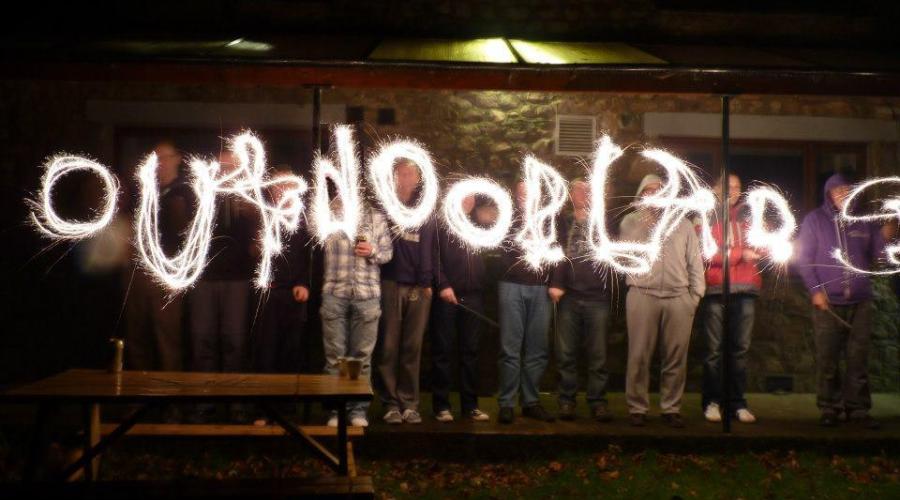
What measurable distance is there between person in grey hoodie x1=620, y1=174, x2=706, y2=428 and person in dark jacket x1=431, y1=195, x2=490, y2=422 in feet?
4.32

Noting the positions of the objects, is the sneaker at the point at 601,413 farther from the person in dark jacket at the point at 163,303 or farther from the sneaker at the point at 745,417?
the person in dark jacket at the point at 163,303

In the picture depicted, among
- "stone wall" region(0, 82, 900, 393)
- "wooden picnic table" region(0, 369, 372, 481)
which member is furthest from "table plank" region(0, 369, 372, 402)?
"stone wall" region(0, 82, 900, 393)

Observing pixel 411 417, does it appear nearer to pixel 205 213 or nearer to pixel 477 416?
pixel 477 416

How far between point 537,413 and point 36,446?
386 cm

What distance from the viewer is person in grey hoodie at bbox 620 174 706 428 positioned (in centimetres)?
702

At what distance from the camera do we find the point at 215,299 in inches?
269

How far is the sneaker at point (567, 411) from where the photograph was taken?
7074 mm

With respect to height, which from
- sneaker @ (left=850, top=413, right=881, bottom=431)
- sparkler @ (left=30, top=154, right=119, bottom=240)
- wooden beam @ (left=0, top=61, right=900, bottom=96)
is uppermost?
wooden beam @ (left=0, top=61, right=900, bottom=96)

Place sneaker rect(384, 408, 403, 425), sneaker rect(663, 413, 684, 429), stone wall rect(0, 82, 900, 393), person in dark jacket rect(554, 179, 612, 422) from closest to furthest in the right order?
1. sneaker rect(384, 408, 403, 425)
2. sneaker rect(663, 413, 684, 429)
3. person in dark jacket rect(554, 179, 612, 422)
4. stone wall rect(0, 82, 900, 393)

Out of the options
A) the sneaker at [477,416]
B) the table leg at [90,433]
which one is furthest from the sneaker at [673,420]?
the table leg at [90,433]

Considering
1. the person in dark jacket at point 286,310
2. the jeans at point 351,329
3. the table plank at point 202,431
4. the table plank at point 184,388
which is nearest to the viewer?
the table plank at point 184,388

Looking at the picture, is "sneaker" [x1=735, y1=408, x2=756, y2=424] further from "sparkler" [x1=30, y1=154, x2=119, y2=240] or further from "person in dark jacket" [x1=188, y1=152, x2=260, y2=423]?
"sparkler" [x1=30, y1=154, x2=119, y2=240]

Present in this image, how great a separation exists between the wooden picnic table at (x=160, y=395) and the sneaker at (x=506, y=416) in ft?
6.71

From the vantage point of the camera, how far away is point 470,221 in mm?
7035
